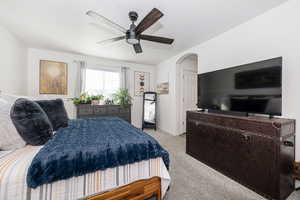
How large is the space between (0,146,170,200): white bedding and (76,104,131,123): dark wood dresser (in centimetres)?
261

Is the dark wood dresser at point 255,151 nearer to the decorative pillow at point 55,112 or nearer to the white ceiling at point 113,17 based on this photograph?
the white ceiling at point 113,17

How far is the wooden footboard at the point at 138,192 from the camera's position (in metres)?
1.02

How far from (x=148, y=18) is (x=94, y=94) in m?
3.34

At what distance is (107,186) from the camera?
1002 millimetres

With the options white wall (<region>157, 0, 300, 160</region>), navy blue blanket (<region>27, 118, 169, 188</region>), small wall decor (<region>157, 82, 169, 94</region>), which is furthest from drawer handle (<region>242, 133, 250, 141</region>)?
small wall decor (<region>157, 82, 169, 94</region>)

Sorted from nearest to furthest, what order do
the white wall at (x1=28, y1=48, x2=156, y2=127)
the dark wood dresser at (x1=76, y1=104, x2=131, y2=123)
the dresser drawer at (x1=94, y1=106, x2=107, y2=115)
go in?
the white wall at (x1=28, y1=48, x2=156, y2=127) → the dark wood dresser at (x1=76, y1=104, x2=131, y2=123) → the dresser drawer at (x1=94, y1=106, x2=107, y2=115)

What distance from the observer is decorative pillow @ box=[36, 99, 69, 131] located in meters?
1.69

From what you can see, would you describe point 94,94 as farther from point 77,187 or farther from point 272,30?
point 272,30

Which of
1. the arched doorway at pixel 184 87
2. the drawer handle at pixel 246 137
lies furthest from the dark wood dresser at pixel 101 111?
the drawer handle at pixel 246 137

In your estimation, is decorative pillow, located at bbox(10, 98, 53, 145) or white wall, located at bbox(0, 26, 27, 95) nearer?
decorative pillow, located at bbox(10, 98, 53, 145)

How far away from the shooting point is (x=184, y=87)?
159 inches

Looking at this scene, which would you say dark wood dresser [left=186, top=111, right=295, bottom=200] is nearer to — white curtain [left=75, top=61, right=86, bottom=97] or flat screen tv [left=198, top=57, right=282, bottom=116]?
flat screen tv [left=198, top=57, right=282, bottom=116]

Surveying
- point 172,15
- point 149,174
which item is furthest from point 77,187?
point 172,15

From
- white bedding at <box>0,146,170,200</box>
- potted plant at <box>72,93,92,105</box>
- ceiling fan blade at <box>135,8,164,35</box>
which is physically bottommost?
white bedding at <box>0,146,170,200</box>
